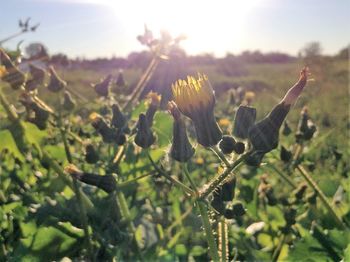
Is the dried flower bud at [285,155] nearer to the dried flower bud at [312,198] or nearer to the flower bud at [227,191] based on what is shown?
the dried flower bud at [312,198]

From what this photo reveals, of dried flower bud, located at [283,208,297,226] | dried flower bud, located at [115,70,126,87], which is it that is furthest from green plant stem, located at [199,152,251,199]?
dried flower bud, located at [115,70,126,87]

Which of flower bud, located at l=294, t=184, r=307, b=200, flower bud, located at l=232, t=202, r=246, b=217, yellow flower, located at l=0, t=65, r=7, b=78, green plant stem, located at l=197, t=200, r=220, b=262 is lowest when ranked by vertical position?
flower bud, located at l=294, t=184, r=307, b=200

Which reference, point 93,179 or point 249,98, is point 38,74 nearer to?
point 93,179

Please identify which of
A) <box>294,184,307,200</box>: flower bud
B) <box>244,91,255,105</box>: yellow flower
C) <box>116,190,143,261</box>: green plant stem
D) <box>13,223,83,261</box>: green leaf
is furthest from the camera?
<box>244,91,255,105</box>: yellow flower

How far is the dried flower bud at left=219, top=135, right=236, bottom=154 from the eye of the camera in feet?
3.84

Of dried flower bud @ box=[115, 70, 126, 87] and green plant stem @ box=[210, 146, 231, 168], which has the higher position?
dried flower bud @ box=[115, 70, 126, 87]

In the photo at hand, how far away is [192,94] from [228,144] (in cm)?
14

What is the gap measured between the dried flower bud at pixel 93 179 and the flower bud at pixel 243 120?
302mm

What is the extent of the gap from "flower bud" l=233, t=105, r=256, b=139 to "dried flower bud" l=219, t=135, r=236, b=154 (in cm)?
4

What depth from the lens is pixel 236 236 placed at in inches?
68.4

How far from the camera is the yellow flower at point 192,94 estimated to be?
1.11 metres

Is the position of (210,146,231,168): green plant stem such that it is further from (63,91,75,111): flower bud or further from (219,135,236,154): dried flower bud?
(63,91,75,111): flower bud

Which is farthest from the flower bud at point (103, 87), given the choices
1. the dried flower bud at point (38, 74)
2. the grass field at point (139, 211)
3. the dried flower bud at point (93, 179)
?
the dried flower bud at point (93, 179)

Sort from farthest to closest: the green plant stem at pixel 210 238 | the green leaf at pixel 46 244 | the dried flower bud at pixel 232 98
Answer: the dried flower bud at pixel 232 98, the green leaf at pixel 46 244, the green plant stem at pixel 210 238
